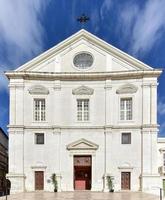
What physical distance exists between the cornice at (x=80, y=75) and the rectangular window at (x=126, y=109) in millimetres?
2408

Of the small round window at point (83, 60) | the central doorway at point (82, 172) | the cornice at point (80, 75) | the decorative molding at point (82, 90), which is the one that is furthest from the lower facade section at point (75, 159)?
the small round window at point (83, 60)

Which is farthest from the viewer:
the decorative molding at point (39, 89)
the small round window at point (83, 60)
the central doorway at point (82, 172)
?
the small round window at point (83, 60)

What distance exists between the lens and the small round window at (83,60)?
38.9m

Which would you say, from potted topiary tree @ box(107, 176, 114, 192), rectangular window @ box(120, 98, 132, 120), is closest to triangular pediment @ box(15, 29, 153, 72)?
rectangular window @ box(120, 98, 132, 120)

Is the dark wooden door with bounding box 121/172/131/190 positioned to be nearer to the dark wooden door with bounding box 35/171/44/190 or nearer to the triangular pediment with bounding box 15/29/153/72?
the dark wooden door with bounding box 35/171/44/190

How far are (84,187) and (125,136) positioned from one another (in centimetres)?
669

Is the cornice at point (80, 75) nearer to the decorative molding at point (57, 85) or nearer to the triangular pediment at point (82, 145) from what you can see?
the decorative molding at point (57, 85)

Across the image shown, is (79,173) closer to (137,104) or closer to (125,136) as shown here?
(125,136)

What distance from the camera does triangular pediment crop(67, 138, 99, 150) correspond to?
37406 mm

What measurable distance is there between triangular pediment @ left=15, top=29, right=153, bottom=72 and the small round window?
74 cm

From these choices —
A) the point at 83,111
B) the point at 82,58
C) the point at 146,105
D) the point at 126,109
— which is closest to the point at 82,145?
the point at 83,111

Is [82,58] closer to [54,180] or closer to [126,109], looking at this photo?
[126,109]

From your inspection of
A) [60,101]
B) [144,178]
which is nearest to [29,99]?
[60,101]

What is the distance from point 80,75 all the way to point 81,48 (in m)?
3.02
